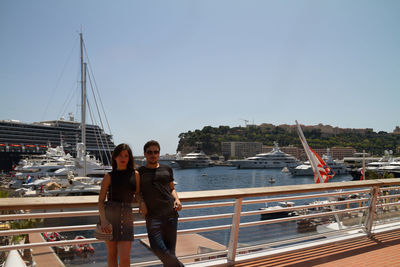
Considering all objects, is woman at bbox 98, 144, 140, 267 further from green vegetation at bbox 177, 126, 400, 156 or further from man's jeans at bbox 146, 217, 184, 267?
green vegetation at bbox 177, 126, 400, 156

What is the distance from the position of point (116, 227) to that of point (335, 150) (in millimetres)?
141169

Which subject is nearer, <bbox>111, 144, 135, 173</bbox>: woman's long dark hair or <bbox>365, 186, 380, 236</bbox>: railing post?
<bbox>111, 144, 135, 173</bbox>: woman's long dark hair

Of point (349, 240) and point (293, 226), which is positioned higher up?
point (293, 226)

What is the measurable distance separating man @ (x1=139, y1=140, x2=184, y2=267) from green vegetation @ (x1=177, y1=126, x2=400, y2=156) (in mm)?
145938

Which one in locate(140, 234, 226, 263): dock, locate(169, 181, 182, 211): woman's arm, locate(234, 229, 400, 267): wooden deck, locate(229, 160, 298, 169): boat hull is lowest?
locate(229, 160, 298, 169): boat hull

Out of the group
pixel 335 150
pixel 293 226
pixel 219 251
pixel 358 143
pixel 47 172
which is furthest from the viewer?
pixel 358 143

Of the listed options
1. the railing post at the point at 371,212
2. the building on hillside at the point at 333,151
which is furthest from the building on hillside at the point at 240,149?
the railing post at the point at 371,212

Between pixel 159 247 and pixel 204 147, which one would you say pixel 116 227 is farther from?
pixel 204 147

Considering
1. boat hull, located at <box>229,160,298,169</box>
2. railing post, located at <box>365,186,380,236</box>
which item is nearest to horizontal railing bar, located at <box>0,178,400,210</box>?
railing post, located at <box>365,186,380,236</box>

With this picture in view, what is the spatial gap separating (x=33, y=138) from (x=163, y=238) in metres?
78.6

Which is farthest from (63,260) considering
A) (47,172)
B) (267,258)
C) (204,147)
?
(204,147)

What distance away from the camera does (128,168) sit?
92.4 inches

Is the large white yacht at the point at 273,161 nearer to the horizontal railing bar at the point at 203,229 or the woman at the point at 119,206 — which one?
the horizontal railing bar at the point at 203,229

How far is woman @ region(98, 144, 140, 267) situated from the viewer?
2227 mm
